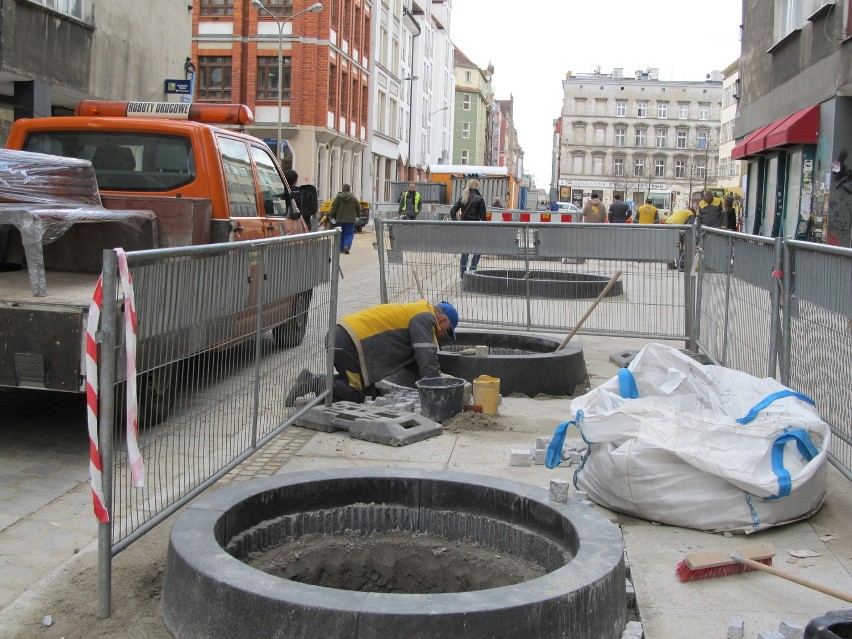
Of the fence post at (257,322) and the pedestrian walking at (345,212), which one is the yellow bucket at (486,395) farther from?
the pedestrian walking at (345,212)

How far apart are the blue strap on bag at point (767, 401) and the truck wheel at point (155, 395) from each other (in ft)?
9.73

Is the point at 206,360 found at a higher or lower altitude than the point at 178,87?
lower

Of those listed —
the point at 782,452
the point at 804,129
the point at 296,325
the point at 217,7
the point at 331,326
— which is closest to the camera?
the point at 782,452

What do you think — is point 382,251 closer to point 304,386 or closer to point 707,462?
point 304,386

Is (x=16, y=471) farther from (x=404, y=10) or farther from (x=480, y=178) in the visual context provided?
(x=404, y=10)

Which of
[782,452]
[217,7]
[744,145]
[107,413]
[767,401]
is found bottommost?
[782,452]

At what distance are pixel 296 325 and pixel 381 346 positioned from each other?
104cm

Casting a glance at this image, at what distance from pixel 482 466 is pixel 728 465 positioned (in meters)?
1.66

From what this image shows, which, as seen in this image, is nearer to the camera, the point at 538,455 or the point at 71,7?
the point at 538,455

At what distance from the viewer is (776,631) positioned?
11.8 ft

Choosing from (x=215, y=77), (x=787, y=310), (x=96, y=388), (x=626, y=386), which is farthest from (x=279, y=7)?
(x=96, y=388)

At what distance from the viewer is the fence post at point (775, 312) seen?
6.20 m

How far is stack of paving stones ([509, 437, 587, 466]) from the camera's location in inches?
236

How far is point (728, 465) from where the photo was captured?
4.75m
